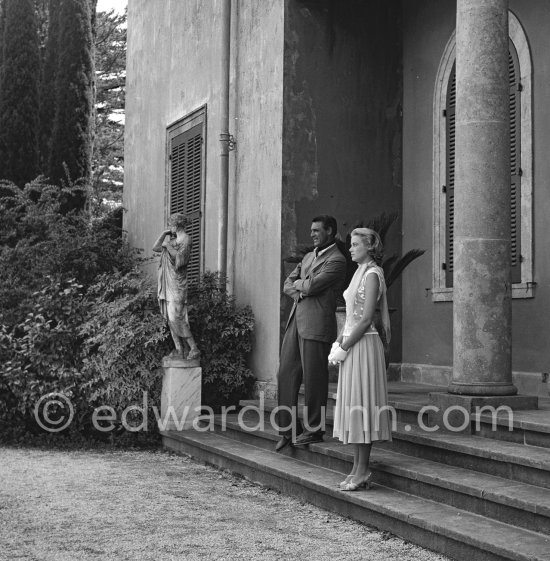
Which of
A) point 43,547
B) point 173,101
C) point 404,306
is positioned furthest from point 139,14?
point 43,547

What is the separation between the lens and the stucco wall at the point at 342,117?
9359mm

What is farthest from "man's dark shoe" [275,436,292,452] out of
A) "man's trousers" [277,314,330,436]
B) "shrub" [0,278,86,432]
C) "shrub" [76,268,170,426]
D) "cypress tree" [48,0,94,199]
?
"cypress tree" [48,0,94,199]

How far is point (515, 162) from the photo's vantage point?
26.8 feet

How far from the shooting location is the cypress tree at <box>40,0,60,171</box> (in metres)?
19.2

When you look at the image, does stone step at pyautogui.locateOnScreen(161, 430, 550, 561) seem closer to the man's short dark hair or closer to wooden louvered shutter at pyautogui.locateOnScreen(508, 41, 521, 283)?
the man's short dark hair

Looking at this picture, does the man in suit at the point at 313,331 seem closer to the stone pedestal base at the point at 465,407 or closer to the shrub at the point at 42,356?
the stone pedestal base at the point at 465,407

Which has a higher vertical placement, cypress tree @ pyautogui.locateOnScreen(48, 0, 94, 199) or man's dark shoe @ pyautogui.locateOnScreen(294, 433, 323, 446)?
cypress tree @ pyautogui.locateOnScreen(48, 0, 94, 199)

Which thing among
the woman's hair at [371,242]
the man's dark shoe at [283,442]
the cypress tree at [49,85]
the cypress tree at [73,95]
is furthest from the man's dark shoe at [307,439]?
the cypress tree at [49,85]

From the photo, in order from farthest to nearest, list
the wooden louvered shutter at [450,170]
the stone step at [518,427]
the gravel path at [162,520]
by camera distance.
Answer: the wooden louvered shutter at [450,170]
the stone step at [518,427]
the gravel path at [162,520]

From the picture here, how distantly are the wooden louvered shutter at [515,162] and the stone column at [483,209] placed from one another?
155 cm

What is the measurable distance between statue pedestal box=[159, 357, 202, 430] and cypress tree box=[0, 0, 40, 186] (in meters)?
10.3

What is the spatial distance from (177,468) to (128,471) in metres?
0.44

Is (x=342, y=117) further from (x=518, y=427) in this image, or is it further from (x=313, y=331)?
(x=518, y=427)

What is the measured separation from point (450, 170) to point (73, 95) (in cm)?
1256
